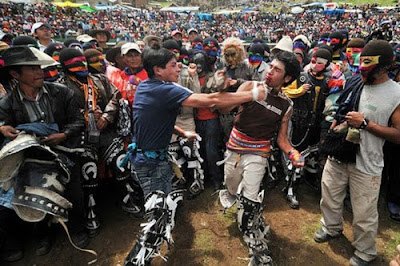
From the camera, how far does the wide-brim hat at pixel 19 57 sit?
304cm

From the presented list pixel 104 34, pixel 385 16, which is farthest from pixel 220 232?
pixel 385 16

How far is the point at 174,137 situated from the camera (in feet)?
16.2

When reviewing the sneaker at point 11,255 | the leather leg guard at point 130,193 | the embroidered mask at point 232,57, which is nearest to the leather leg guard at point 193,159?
the leather leg guard at point 130,193

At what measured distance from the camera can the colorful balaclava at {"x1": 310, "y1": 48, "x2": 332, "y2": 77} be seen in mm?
4516

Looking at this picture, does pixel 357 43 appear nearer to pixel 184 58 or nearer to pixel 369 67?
pixel 369 67

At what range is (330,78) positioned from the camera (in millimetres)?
4648

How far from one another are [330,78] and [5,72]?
483cm

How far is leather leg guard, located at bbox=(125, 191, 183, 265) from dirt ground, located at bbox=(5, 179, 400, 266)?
0.57m

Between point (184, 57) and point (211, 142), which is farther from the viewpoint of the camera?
point (184, 57)

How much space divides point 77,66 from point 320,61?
12.5 ft

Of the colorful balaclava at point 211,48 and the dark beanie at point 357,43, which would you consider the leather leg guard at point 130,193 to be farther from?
the dark beanie at point 357,43

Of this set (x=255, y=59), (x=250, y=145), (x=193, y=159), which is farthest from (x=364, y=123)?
(x=255, y=59)

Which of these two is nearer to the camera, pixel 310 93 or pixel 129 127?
pixel 129 127

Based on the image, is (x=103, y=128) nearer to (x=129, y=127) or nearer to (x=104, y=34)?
(x=129, y=127)
